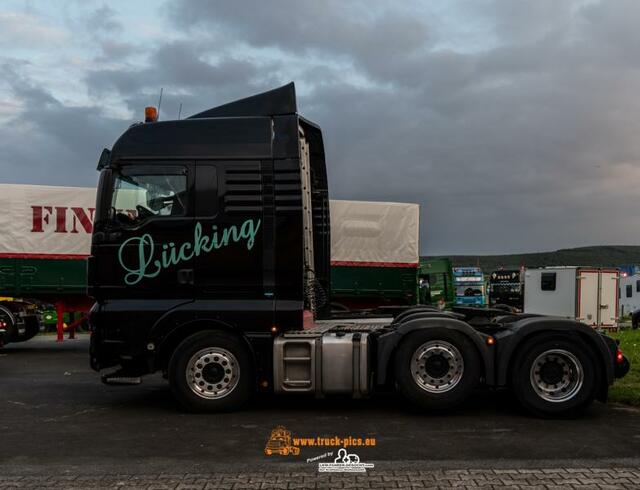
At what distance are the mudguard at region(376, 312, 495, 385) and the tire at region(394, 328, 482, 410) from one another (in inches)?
2.4

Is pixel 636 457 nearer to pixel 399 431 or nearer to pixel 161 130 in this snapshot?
pixel 399 431

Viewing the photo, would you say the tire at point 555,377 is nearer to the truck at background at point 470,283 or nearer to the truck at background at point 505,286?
the truck at background at point 505,286

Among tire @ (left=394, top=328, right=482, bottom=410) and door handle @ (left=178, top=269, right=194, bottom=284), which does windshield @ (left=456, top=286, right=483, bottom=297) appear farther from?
door handle @ (left=178, top=269, right=194, bottom=284)

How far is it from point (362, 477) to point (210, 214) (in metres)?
3.78

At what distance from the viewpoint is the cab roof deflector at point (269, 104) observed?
790cm

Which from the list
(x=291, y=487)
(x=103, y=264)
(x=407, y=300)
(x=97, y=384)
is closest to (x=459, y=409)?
(x=291, y=487)

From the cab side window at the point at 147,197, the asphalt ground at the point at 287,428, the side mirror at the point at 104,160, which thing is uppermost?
the side mirror at the point at 104,160

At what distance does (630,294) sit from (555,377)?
2633cm

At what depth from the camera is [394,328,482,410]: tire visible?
287 inches

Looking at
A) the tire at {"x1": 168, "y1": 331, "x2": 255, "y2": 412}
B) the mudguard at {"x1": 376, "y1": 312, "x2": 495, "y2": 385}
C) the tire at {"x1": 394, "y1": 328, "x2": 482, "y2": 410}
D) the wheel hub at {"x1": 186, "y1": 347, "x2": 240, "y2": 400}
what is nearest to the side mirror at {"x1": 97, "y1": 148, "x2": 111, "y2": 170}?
the tire at {"x1": 168, "y1": 331, "x2": 255, "y2": 412}

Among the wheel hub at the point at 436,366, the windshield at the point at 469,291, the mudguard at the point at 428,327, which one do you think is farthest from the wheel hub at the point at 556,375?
the windshield at the point at 469,291

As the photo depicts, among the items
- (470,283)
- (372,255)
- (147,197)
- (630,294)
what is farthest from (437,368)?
(470,283)

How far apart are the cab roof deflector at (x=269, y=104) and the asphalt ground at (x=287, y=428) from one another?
3690mm

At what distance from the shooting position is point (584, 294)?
823 inches
